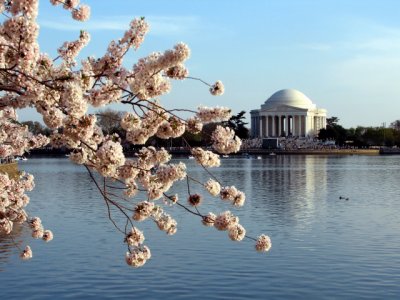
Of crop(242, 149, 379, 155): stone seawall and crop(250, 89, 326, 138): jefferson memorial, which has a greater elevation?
crop(250, 89, 326, 138): jefferson memorial

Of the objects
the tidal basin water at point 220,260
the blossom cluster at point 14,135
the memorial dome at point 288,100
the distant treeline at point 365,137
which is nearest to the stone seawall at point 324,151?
the distant treeline at point 365,137

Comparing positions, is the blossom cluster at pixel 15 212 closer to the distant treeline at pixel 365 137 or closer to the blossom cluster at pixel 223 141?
the blossom cluster at pixel 223 141

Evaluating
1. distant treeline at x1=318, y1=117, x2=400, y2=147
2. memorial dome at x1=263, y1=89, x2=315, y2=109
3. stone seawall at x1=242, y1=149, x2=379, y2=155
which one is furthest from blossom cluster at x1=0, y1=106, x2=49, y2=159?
memorial dome at x1=263, y1=89, x2=315, y2=109

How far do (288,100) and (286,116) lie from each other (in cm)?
447

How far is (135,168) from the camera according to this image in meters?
6.93

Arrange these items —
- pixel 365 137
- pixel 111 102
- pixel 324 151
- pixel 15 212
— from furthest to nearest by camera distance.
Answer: pixel 365 137, pixel 324 151, pixel 15 212, pixel 111 102

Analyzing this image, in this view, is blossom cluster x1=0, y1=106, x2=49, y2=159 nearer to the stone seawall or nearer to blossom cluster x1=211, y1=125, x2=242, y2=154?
blossom cluster x1=211, y1=125, x2=242, y2=154

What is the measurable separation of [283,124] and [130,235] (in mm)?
180404

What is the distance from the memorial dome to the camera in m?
185

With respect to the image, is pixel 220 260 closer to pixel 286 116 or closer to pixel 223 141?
pixel 223 141

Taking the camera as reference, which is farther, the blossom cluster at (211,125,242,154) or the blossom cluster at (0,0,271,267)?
the blossom cluster at (211,125,242,154)

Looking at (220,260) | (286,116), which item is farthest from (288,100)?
(220,260)

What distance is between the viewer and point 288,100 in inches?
7308

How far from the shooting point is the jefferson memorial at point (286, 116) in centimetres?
18288
